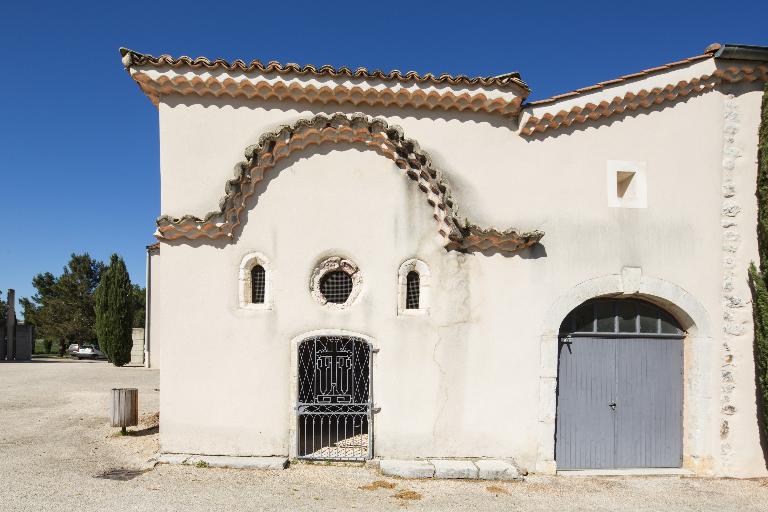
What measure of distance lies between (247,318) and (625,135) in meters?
6.11

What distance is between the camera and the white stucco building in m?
6.79

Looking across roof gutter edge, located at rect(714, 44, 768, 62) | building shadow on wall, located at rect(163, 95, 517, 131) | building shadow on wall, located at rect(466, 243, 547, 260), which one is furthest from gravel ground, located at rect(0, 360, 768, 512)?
roof gutter edge, located at rect(714, 44, 768, 62)

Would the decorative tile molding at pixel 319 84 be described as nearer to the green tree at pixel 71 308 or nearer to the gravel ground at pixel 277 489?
the gravel ground at pixel 277 489

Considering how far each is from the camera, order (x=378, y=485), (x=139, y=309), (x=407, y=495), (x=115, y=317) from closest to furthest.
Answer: (x=407, y=495)
(x=378, y=485)
(x=115, y=317)
(x=139, y=309)

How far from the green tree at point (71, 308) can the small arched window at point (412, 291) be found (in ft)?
106

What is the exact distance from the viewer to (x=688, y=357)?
736cm

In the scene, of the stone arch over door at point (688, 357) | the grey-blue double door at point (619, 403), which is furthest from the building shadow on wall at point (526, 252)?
the grey-blue double door at point (619, 403)

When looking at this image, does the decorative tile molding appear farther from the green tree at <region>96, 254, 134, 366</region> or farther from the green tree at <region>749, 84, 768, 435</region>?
the green tree at <region>96, 254, 134, 366</region>

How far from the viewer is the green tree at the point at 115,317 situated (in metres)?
21.5

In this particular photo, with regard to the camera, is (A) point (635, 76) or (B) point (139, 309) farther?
(B) point (139, 309)

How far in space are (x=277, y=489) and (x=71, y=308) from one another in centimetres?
3614

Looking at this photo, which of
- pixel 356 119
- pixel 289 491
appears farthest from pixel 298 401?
pixel 356 119

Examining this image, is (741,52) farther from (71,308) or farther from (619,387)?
(71,308)

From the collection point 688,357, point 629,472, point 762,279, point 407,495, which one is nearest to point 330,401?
point 407,495
